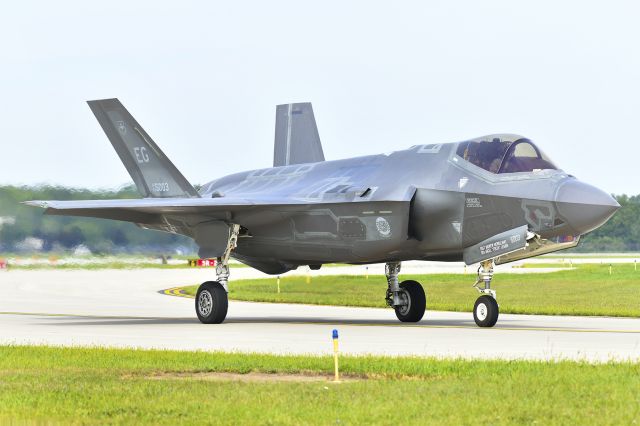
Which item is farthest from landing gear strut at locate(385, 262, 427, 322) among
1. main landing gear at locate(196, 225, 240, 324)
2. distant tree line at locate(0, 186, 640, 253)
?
distant tree line at locate(0, 186, 640, 253)

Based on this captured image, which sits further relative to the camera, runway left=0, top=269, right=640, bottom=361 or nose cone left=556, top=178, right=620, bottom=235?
nose cone left=556, top=178, right=620, bottom=235

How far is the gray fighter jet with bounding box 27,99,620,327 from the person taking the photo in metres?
21.1

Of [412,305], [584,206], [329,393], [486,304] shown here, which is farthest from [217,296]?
[329,393]

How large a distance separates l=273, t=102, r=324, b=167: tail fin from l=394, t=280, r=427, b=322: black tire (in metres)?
7.94

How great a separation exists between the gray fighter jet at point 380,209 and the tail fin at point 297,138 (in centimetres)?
392

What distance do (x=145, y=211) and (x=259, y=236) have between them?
8.81 ft

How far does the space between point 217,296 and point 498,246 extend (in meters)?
6.45

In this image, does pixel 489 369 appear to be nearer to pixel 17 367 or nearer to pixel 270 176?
pixel 17 367

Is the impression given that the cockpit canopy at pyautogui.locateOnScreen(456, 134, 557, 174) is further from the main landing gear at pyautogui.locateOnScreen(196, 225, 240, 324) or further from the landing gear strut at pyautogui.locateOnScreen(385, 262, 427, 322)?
the main landing gear at pyautogui.locateOnScreen(196, 225, 240, 324)

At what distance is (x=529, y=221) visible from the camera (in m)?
21.0

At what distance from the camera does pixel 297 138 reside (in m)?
32.2

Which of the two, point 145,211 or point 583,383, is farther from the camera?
point 145,211

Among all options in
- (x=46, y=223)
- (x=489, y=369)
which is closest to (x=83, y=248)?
(x=46, y=223)

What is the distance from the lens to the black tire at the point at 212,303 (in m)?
24.0
